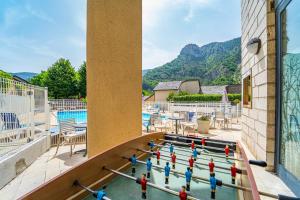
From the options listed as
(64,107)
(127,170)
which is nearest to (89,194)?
(127,170)

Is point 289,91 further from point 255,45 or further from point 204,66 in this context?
point 204,66

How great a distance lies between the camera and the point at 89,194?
1.22 m

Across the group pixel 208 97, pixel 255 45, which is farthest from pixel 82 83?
pixel 255 45

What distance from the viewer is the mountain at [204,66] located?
165 ft

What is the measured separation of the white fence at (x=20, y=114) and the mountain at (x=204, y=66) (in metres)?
47.6

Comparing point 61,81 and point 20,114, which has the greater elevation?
point 61,81

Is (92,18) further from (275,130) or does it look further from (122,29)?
(275,130)

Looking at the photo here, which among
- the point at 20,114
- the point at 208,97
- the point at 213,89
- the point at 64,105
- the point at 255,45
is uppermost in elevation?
the point at 213,89

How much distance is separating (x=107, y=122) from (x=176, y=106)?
1056cm

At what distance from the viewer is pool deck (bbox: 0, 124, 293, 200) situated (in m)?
1.56

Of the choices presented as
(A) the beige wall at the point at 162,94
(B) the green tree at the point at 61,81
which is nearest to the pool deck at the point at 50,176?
(B) the green tree at the point at 61,81

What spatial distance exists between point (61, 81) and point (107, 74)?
82.0ft

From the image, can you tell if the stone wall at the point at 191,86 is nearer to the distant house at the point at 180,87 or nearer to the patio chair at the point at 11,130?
the distant house at the point at 180,87

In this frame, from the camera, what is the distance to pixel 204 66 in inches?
2400
